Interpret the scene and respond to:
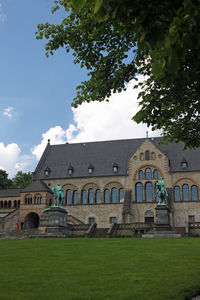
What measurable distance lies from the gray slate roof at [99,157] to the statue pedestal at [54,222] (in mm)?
18334

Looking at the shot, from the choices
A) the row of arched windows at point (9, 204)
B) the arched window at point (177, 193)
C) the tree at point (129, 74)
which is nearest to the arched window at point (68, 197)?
the row of arched windows at point (9, 204)

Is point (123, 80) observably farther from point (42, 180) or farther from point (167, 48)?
point (42, 180)

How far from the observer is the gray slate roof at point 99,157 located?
5188 cm

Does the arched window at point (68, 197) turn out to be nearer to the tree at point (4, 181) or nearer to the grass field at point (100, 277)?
the tree at point (4, 181)

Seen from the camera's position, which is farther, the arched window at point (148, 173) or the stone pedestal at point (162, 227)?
the arched window at point (148, 173)

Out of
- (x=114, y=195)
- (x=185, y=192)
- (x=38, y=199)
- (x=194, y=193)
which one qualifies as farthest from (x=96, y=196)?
(x=194, y=193)

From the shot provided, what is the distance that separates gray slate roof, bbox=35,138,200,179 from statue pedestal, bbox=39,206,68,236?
1833 centimetres

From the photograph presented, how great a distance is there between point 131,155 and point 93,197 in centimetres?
936

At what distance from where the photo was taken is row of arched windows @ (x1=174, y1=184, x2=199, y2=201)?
4788 cm

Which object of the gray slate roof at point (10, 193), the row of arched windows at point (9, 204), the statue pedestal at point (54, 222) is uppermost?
the gray slate roof at point (10, 193)

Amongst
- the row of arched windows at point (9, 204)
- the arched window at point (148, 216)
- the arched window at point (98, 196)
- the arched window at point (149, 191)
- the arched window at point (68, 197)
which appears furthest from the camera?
the row of arched windows at point (9, 204)

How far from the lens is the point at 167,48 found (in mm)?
4867

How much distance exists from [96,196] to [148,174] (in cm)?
880

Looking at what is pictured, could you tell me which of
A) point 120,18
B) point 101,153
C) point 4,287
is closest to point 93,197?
point 101,153
